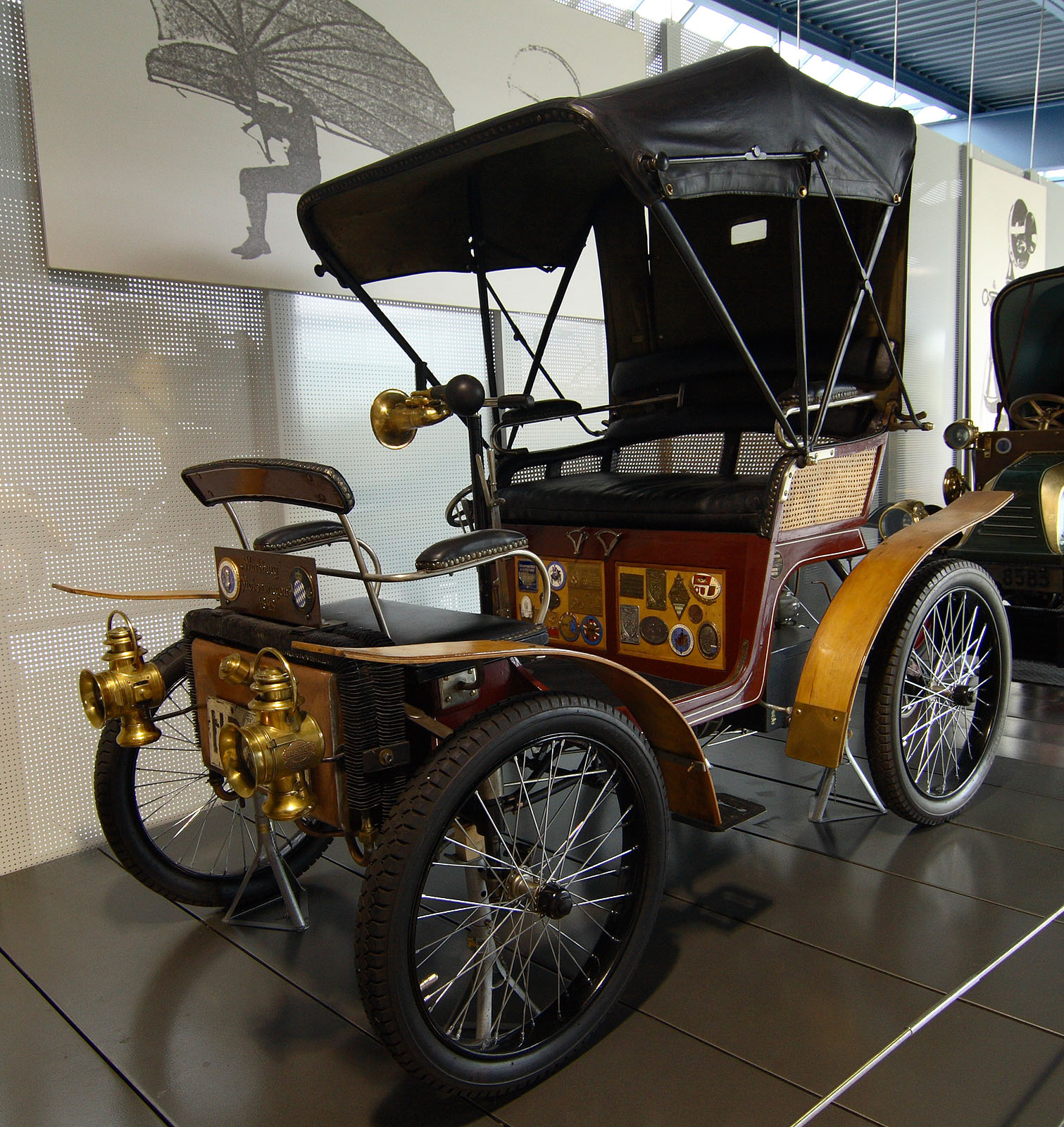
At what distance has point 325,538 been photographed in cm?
203

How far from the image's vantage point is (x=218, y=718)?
1689 mm

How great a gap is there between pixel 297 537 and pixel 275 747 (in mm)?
723

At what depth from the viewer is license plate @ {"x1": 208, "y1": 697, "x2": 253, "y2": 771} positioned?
161 centimetres

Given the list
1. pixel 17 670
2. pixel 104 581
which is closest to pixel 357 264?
pixel 104 581

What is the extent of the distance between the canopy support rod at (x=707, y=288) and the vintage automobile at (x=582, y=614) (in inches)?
0.4

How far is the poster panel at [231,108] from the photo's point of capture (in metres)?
2.45

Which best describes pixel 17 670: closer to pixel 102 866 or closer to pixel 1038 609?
pixel 102 866

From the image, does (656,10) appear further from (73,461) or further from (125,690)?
(125,690)

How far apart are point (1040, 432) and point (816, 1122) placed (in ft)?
11.6

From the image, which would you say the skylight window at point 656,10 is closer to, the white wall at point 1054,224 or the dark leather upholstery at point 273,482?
the dark leather upholstery at point 273,482

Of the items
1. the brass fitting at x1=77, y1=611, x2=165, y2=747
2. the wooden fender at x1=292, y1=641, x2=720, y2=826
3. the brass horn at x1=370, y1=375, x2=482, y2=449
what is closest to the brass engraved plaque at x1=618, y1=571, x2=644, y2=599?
the wooden fender at x1=292, y1=641, x2=720, y2=826

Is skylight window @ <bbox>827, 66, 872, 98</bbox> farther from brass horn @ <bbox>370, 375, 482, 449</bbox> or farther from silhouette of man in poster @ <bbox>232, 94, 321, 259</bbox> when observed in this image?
brass horn @ <bbox>370, 375, 482, 449</bbox>

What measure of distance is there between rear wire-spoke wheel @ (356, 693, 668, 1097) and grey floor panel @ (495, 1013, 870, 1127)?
0.05 meters

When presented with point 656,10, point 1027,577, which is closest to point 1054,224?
point 656,10
